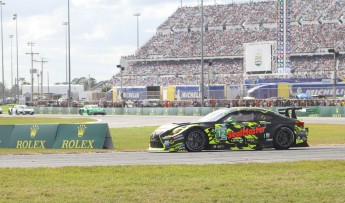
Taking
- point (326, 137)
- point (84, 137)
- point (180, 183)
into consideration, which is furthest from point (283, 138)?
point (180, 183)

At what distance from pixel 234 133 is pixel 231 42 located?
3761 inches

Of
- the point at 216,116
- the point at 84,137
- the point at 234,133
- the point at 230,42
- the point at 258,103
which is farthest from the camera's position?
the point at 230,42

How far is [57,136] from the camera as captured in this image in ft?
86.3

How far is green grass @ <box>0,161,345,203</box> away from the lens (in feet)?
35.9

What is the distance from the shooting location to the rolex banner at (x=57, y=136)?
84.2 ft

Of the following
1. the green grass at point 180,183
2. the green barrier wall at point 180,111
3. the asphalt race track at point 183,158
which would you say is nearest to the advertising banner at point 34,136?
the asphalt race track at point 183,158

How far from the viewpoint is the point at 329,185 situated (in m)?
12.0

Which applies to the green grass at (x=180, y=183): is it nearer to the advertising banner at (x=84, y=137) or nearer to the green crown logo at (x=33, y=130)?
the advertising banner at (x=84, y=137)

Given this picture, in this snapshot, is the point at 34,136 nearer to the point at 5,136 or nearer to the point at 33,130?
the point at 33,130

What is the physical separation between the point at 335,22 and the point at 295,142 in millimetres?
89278

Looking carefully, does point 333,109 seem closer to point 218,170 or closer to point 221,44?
point 218,170

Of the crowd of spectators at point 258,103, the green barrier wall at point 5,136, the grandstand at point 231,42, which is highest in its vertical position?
the grandstand at point 231,42

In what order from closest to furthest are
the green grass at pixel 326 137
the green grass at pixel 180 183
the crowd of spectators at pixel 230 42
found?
the green grass at pixel 180 183 < the green grass at pixel 326 137 < the crowd of spectators at pixel 230 42

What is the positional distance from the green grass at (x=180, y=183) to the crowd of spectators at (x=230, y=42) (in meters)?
83.6
